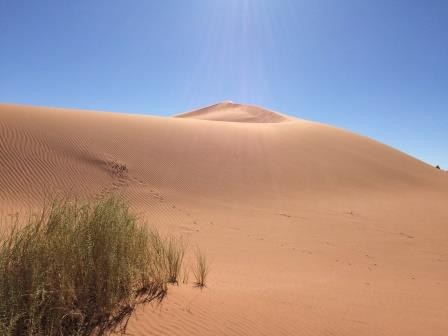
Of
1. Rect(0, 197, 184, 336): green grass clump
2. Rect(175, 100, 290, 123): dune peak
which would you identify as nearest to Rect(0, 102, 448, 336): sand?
Rect(0, 197, 184, 336): green grass clump

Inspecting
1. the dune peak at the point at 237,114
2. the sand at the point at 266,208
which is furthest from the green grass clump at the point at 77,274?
the dune peak at the point at 237,114

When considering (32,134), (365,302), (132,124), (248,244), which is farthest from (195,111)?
(365,302)

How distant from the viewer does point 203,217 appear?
1223 cm

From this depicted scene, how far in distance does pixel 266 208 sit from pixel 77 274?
11382 mm

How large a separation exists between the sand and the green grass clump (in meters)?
0.33

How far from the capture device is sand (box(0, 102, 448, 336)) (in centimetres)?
402

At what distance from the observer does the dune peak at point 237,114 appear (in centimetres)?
4734

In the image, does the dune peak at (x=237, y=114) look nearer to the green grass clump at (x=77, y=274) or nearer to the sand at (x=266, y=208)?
the sand at (x=266, y=208)

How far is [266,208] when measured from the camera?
14.4m

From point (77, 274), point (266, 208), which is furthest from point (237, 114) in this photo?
point (77, 274)

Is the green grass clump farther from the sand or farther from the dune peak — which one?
the dune peak

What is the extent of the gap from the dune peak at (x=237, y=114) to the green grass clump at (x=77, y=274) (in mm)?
41797

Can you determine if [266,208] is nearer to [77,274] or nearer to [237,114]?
[77,274]

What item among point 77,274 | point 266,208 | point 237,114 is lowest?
point 266,208
